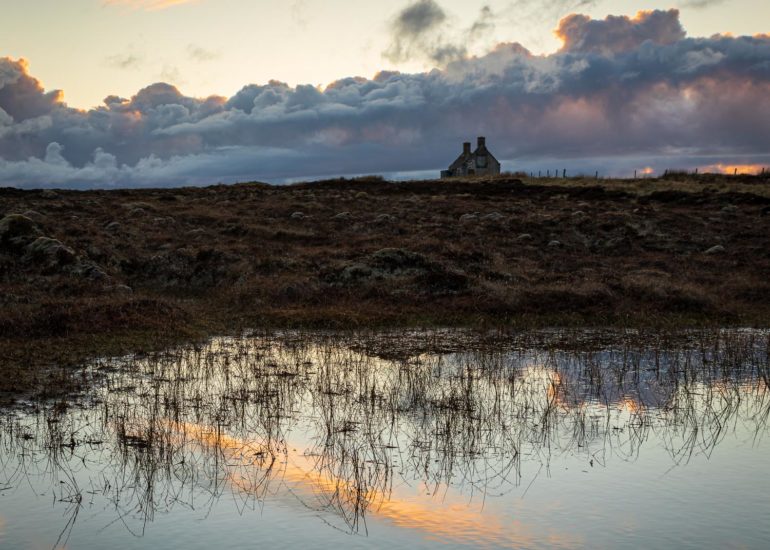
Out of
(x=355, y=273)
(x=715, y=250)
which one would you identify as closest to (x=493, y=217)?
(x=715, y=250)

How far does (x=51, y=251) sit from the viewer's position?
108 feet

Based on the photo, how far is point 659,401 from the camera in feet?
51.4

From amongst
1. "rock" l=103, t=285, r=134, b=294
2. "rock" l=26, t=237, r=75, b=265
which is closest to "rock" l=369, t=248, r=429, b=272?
"rock" l=103, t=285, r=134, b=294

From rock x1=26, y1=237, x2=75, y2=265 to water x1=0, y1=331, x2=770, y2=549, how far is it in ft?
50.3

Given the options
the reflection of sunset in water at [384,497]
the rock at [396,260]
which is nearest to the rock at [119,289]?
the rock at [396,260]

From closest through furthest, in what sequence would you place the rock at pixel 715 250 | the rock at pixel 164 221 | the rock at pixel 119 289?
the rock at pixel 119 289 < the rock at pixel 715 250 < the rock at pixel 164 221

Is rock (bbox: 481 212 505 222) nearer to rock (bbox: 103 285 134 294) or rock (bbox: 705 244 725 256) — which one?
rock (bbox: 705 244 725 256)

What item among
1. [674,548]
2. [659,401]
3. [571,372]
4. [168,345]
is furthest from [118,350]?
[674,548]

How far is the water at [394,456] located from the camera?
9.31 metres

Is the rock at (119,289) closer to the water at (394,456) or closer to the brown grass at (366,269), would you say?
the brown grass at (366,269)

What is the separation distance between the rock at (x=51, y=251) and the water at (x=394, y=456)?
50.3 feet

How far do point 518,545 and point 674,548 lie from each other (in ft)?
6.19

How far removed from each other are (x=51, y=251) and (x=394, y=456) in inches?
1033

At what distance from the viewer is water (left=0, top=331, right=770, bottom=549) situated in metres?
9.31
